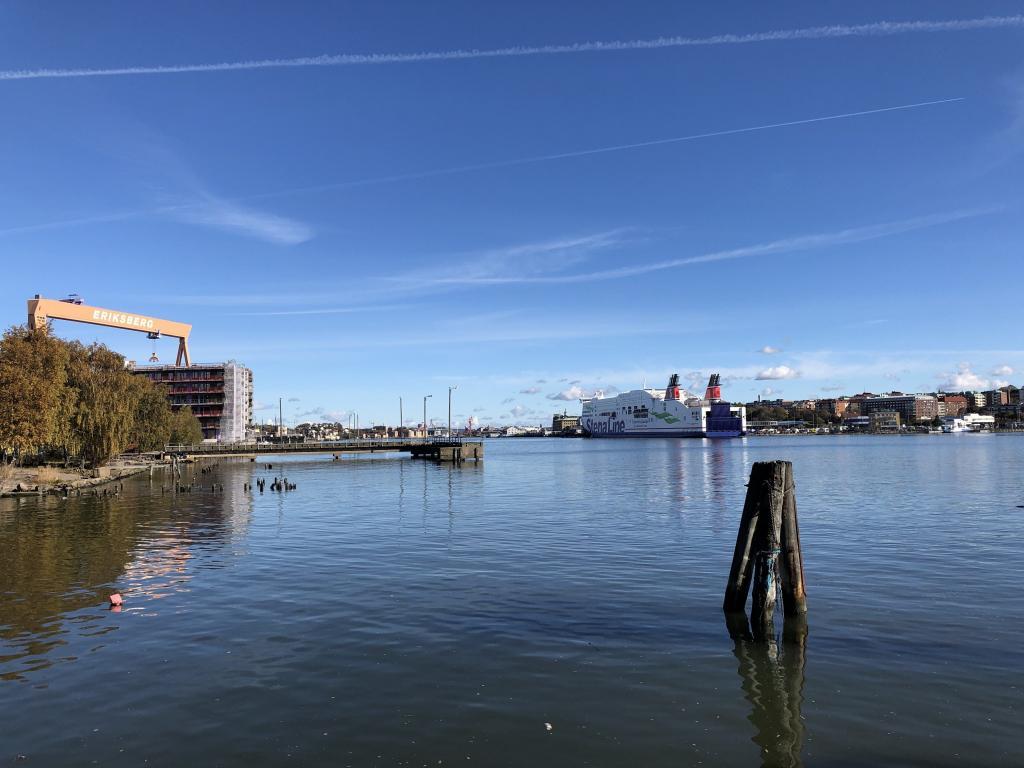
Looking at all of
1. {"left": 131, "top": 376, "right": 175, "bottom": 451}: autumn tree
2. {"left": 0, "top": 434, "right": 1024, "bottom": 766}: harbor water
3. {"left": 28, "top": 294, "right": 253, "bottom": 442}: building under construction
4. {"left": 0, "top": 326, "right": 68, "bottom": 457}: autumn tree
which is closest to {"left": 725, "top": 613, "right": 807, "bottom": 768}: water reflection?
{"left": 0, "top": 434, "right": 1024, "bottom": 766}: harbor water

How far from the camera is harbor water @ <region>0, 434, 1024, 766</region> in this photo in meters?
9.41

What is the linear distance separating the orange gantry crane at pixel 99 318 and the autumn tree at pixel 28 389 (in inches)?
1287

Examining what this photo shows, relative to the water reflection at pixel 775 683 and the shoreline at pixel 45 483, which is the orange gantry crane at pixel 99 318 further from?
the water reflection at pixel 775 683

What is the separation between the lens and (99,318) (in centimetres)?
10256

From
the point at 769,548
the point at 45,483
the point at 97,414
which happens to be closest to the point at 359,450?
the point at 97,414

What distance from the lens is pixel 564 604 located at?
55.3 ft

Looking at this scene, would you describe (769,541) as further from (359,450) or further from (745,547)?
(359,450)

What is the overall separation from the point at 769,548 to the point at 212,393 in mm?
166098

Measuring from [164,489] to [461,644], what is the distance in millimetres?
48259

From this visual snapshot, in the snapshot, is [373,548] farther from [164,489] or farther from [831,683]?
[164,489]

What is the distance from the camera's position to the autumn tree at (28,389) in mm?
46188

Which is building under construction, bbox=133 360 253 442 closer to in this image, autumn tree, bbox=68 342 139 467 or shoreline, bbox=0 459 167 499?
autumn tree, bbox=68 342 139 467

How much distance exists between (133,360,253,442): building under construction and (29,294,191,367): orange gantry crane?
30977 mm

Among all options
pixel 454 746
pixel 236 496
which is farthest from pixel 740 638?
pixel 236 496
